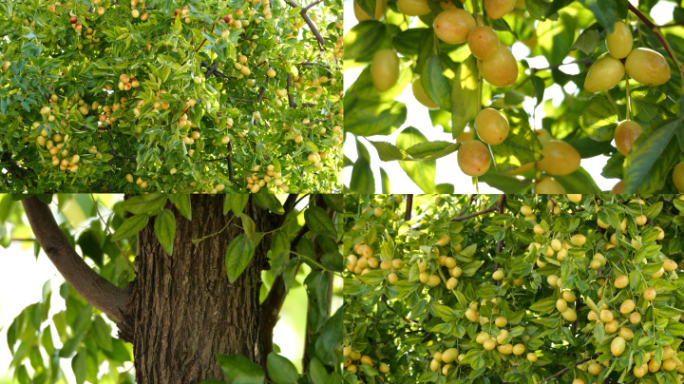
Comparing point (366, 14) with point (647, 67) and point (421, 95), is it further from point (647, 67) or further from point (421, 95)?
point (647, 67)

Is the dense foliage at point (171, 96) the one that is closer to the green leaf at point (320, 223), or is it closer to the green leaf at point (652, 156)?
the green leaf at point (320, 223)

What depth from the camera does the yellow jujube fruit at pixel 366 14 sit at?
Answer: 668 mm

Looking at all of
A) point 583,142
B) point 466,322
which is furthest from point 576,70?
point 466,322

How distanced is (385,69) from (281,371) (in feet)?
1.43

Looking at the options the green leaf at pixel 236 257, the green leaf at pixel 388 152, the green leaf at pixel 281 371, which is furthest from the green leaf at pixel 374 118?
the green leaf at pixel 281 371

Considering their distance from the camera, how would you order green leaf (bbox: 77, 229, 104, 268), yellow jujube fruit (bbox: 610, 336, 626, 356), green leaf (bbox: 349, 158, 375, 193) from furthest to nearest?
1. green leaf (bbox: 77, 229, 104, 268)
2. green leaf (bbox: 349, 158, 375, 193)
3. yellow jujube fruit (bbox: 610, 336, 626, 356)

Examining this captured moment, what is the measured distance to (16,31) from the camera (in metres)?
0.75

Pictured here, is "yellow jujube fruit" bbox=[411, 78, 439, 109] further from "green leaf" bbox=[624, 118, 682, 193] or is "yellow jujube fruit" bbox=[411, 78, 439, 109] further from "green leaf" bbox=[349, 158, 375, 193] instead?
"green leaf" bbox=[624, 118, 682, 193]

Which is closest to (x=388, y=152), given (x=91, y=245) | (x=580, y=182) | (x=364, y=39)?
(x=364, y=39)

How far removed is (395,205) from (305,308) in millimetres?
209

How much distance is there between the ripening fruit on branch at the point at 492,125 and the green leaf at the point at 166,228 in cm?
43

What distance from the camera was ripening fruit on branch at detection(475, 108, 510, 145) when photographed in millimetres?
630

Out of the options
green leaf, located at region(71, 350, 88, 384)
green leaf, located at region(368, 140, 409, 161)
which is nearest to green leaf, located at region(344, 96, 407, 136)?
green leaf, located at region(368, 140, 409, 161)

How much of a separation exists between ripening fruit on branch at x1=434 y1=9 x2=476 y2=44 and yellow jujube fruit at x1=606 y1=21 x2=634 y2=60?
0.18m
